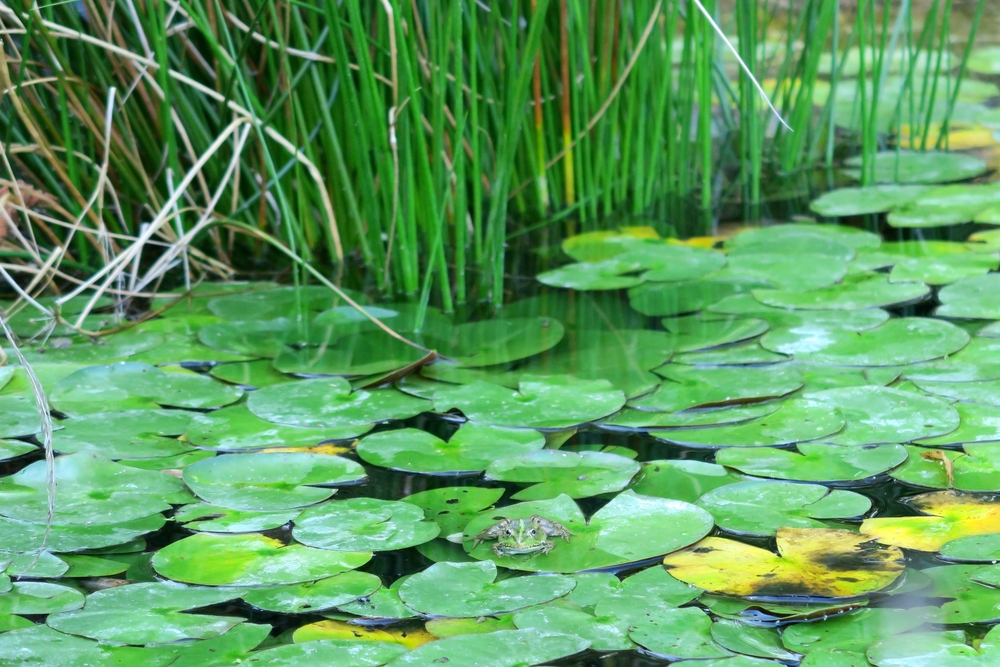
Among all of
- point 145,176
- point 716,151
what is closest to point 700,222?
point 716,151

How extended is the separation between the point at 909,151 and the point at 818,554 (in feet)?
5.61

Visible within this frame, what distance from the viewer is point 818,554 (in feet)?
2.98

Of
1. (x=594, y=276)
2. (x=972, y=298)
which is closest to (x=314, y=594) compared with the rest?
(x=594, y=276)

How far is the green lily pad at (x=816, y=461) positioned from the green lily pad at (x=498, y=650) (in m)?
0.36

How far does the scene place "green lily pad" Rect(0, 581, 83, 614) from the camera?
88 cm

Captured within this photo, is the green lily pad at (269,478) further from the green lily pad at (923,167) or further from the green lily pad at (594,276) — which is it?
the green lily pad at (923,167)

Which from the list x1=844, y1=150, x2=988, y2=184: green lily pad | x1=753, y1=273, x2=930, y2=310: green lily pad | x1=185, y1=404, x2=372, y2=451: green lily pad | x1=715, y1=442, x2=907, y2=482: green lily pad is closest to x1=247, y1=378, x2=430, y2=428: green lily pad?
x1=185, y1=404, x2=372, y2=451: green lily pad

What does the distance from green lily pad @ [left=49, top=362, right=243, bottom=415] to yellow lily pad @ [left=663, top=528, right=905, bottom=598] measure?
2.27ft

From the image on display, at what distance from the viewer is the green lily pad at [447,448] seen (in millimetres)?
1129

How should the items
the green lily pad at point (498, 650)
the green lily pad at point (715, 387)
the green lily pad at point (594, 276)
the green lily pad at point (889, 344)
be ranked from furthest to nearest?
the green lily pad at point (594, 276)
the green lily pad at point (889, 344)
the green lily pad at point (715, 387)
the green lily pad at point (498, 650)

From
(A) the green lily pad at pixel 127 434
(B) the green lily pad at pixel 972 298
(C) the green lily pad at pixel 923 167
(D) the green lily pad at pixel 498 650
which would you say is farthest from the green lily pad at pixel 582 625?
(C) the green lily pad at pixel 923 167

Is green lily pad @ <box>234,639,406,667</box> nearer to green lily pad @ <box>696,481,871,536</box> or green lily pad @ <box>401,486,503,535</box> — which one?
green lily pad @ <box>401,486,503,535</box>

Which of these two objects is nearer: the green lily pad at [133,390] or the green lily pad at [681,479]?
the green lily pad at [681,479]

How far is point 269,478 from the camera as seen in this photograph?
110 centimetres
